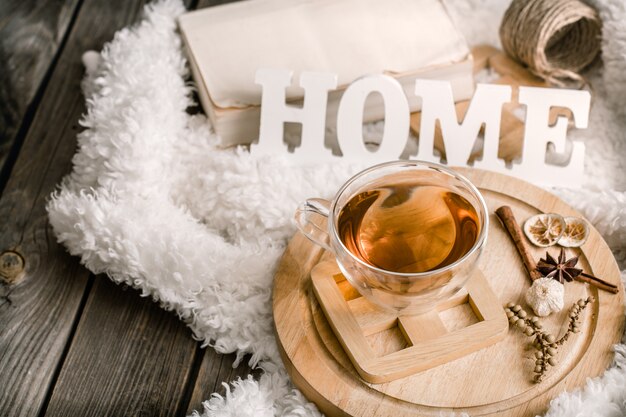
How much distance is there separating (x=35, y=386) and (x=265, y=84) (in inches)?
18.7

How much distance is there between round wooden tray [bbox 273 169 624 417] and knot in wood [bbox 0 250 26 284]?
36cm

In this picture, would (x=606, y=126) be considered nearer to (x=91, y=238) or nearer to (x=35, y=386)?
(x=91, y=238)

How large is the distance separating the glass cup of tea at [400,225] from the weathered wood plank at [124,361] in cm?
24

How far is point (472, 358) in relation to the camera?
0.81 meters

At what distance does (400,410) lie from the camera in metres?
0.78

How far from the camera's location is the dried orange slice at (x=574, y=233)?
889mm

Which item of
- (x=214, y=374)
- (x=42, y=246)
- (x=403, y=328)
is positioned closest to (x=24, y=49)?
(x=42, y=246)

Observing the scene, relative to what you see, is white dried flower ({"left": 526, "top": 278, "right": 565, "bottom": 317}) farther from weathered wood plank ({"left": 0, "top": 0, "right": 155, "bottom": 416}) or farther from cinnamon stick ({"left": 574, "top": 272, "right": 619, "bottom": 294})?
weathered wood plank ({"left": 0, "top": 0, "right": 155, "bottom": 416})

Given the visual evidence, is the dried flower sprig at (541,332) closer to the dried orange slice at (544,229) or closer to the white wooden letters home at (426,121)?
the dried orange slice at (544,229)

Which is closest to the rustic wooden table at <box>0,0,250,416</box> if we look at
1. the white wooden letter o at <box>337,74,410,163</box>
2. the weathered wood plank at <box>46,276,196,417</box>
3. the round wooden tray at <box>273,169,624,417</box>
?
the weathered wood plank at <box>46,276,196,417</box>

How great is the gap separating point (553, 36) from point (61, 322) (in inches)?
32.7

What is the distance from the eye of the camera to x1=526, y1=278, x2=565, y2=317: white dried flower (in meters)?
0.82

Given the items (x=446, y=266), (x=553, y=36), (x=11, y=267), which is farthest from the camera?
(x=553, y=36)

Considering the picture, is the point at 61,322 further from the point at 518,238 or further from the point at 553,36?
the point at 553,36
